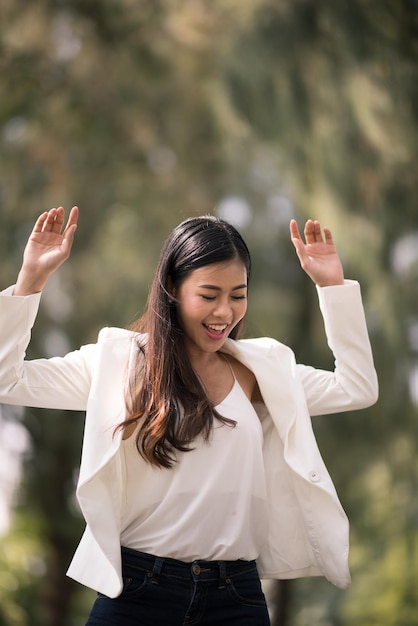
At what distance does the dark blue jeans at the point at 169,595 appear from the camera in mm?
2145

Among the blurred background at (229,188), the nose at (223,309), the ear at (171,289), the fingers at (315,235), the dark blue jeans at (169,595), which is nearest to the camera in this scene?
the dark blue jeans at (169,595)

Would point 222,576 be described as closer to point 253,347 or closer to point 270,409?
point 270,409

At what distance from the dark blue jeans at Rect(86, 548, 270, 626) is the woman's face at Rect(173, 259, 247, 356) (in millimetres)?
495

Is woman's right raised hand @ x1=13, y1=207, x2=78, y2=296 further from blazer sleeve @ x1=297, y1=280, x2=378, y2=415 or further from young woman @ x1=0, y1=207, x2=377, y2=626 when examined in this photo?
blazer sleeve @ x1=297, y1=280, x2=378, y2=415

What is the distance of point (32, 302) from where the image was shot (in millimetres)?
2219

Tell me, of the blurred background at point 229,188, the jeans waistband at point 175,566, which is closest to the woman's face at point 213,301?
the jeans waistband at point 175,566

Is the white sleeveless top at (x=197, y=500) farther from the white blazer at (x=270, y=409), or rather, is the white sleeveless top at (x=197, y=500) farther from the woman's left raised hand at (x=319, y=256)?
the woman's left raised hand at (x=319, y=256)

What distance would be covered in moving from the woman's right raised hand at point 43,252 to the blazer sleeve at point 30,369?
3cm

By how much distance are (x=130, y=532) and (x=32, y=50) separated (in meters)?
5.72

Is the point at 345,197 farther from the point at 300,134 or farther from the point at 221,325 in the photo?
the point at 221,325

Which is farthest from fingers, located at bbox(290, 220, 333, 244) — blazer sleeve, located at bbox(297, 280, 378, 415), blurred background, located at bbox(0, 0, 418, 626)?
blurred background, located at bbox(0, 0, 418, 626)

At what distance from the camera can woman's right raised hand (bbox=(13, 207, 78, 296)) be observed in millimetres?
2244

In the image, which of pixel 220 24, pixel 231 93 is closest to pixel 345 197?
pixel 231 93

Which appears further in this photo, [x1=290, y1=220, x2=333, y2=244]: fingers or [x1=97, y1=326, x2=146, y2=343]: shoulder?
[x1=290, y1=220, x2=333, y2=244]: fingers
